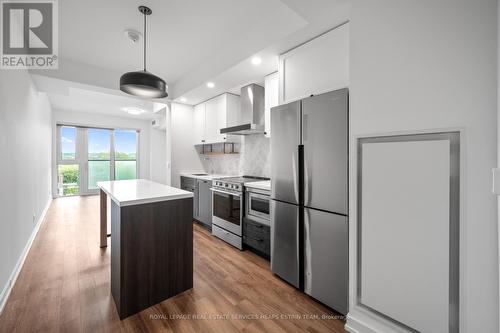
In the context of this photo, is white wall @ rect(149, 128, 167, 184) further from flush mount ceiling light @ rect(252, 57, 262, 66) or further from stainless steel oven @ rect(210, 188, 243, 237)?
flush mount ceiling light @ rect(252, 57, 262, 66)

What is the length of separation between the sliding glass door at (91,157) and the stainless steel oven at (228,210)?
5.48 metres

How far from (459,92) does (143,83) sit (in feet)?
7.06

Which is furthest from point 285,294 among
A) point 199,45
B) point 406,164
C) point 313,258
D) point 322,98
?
point 199,45

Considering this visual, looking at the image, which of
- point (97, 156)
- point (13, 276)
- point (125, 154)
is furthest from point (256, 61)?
point (97, 156)

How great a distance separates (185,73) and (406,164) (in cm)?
360

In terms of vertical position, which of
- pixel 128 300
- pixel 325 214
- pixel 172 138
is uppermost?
pixel 172 138

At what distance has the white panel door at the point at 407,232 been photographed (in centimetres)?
120

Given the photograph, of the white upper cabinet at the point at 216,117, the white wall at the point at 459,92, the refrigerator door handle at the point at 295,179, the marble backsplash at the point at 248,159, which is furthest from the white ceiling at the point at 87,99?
the white wall at the point at 459,92

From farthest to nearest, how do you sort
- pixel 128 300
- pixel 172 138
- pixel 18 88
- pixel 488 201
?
1. pixel 172 138
2. pixel 18 88
3. pixel 128 300
4. pixel 488 201

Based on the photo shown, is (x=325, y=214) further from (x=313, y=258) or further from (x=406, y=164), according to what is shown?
(x=406, y=164)

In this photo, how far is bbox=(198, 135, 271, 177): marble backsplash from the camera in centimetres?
351

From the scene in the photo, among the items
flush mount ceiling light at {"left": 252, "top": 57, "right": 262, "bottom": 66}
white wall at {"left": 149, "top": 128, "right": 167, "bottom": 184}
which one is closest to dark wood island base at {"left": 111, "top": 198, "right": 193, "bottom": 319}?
flush mount ceiling light at {"left": 252, "top": 57, "right": 262, "bottom": 66}

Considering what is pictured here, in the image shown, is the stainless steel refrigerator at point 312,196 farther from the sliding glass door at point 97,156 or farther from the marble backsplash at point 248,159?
the sliding glass door at point 97,156

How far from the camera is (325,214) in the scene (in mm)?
1794
